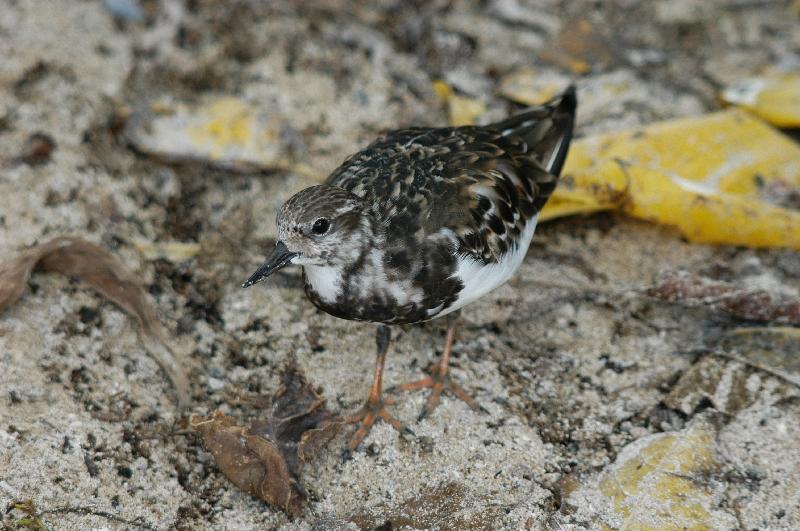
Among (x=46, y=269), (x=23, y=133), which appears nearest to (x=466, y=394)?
(x=46, y=269)

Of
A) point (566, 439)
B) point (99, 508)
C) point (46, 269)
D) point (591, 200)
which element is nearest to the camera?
Answer: point (99, 508)

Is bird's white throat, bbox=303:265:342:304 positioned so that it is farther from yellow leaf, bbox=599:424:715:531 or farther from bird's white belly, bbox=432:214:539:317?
yellow leaf, bbox=599:424:715:531

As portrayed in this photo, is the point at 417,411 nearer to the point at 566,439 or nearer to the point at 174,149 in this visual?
the point at 566,439

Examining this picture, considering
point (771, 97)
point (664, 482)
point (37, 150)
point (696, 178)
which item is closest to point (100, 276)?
point (37, 150)

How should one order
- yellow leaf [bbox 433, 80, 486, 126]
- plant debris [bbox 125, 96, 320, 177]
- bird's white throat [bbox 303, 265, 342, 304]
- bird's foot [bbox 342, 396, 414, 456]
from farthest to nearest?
yellow leaf [bbox 433, 80, 486, 126] → plant debris [bbox 125, 96, 320, 177] → bird's foot [bbox 342, 396, 414, 456] → bird's white throat [bbox 303, 265, 342, 304]

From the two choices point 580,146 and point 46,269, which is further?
point 580,146

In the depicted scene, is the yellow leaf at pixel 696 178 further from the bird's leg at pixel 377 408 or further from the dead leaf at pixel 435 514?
the dead leaf at pixel 435 514

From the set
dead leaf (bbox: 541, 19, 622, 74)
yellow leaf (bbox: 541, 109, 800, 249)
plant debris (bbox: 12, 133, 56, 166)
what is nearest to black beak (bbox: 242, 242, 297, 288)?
yellow leaf (bbox: 541, 109, 800, 249)
